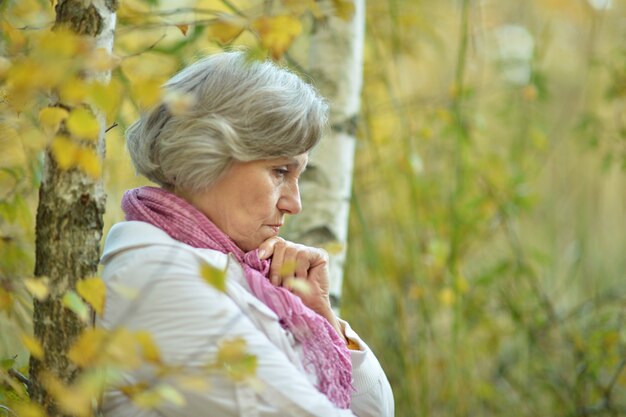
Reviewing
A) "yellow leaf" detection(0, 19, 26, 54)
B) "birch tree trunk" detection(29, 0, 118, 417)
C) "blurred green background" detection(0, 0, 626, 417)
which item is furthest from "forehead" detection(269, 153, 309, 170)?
"blurred green background" detection(0, 0, 626, 417)

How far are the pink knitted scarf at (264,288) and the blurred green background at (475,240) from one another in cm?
119

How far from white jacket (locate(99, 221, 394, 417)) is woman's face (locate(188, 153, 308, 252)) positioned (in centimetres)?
19

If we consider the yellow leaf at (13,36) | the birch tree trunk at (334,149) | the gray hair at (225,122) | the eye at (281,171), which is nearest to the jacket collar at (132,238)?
the gray hair at (225,122)

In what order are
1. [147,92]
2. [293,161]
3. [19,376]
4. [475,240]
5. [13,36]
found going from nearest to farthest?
[147,92], [13,36], [19,376], [293,161], [475,240]

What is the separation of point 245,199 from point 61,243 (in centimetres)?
40

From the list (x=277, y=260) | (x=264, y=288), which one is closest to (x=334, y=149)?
(x=277, y=260)

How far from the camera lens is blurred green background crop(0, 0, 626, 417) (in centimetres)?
354

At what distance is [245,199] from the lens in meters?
1.84

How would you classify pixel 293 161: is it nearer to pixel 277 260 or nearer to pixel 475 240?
pixel 277 260

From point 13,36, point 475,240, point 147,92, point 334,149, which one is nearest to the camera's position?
point 147,92

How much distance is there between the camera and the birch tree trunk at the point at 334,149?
8.23ft

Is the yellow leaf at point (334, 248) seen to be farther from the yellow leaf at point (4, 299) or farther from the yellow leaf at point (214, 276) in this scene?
the yellow leaf at point (214, 276)

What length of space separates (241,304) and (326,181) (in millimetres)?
923

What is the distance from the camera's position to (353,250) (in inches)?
151
